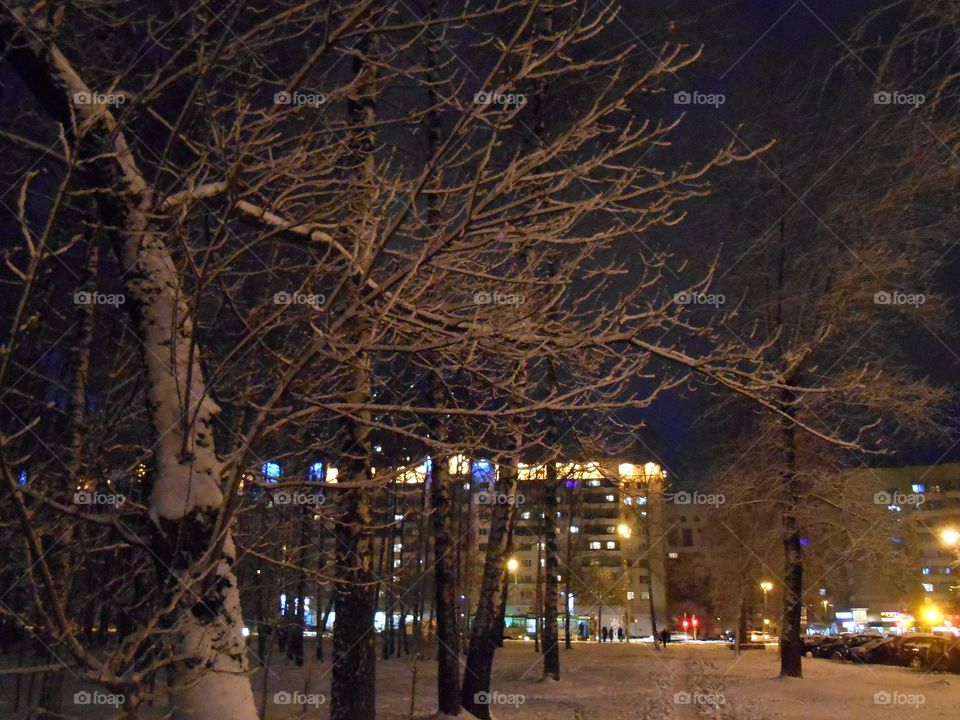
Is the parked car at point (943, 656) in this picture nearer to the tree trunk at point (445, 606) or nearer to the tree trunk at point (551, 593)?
the tree trunk at point (551, 593)

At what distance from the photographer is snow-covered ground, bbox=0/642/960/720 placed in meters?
12.9

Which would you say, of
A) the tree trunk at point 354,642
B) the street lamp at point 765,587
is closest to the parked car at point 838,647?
the street lamp at point 765,587

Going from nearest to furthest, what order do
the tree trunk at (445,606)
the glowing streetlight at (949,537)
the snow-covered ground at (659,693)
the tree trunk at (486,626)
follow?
1. the snow-covered ground at (659,693)
2. the tree trunk at (445,606)
3. the tree trunk at (486,626)
4. the glowing streetlight at (949,537)

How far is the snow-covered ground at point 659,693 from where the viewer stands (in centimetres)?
1286

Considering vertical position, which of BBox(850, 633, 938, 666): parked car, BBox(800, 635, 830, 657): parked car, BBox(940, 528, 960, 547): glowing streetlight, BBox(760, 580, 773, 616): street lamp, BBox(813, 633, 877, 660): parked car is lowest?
BBox(800, 635, 830, 657): parked car

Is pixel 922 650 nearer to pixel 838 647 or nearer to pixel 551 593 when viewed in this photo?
pixel 838 647

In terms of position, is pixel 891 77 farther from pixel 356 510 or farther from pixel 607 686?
pixel 607 686

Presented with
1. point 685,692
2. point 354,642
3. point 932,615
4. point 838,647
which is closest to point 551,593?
point 685,692

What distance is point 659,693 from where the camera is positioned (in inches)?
539

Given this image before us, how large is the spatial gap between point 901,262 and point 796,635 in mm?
9176

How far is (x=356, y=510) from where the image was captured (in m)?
9.72

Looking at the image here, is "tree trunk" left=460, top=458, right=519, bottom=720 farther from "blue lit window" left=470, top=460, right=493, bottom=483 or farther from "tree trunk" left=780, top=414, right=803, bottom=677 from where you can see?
"tree trunk" left=780, top=414, right=803, bottom=677

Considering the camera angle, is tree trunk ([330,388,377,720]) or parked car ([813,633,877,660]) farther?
parked car ([813,633,877,660])

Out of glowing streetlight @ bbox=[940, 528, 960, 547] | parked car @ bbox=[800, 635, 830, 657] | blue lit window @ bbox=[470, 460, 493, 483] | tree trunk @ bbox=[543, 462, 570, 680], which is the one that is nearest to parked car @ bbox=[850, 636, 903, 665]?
parked car @ bbox=[800, 635, 830, 657]
